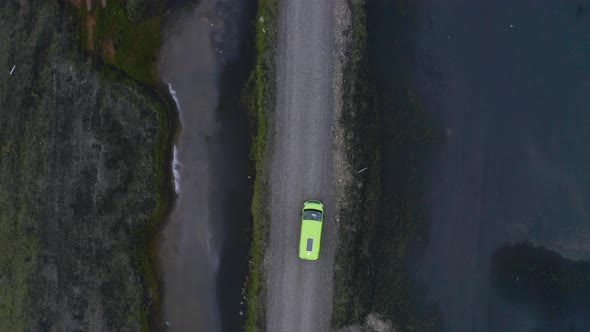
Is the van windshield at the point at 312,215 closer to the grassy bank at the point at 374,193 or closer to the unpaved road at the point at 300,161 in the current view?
the unpaved road at the point at 300,161

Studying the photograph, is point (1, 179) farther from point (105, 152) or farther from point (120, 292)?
point (120, 292)

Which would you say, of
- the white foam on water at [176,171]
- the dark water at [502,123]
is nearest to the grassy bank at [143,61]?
the white foam on water at [176,171]

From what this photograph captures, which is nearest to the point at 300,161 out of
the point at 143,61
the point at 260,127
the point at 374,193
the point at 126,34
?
the point at 260,127

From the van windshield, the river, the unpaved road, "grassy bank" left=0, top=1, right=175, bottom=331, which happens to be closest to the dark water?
the unpaved road

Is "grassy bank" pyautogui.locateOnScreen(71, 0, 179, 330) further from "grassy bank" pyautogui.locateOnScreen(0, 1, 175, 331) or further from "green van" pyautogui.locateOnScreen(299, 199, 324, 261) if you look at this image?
"green van" pyautogui.locateOnScreen(299, 199, 324, 261)

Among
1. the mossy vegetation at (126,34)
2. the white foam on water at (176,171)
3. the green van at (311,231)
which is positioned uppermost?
the mossy vegetation at (126,34)

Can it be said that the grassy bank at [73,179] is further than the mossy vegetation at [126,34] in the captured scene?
Yes


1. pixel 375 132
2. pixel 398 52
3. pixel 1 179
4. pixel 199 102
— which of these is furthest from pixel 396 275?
pixel 1 179
